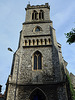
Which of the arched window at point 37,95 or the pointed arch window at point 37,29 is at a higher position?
the pointed arch window at point 37,29

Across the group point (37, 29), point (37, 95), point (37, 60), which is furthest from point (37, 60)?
point (37, 29)

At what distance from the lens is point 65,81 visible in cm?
1156

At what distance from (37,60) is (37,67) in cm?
107

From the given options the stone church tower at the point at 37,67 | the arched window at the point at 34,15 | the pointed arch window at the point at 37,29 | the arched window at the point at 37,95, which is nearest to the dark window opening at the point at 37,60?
the stone church tower at the point at 37,67

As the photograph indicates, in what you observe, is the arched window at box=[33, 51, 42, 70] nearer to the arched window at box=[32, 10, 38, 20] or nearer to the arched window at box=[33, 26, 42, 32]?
the arched window at box=[33, 26, 42, 32]

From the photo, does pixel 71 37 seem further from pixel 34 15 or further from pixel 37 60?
pixel 34 15

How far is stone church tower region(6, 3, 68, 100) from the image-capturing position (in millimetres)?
11734

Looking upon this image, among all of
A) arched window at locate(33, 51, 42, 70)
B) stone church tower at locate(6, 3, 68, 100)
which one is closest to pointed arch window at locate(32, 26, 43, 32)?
stone church tower at locate(6, 3, 68, 100)

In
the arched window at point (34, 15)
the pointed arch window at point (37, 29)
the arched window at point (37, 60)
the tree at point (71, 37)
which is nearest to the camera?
the tree at point (71, 37)

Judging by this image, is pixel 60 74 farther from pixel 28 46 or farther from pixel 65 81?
pixel 28 46

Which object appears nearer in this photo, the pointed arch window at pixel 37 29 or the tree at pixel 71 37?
the tree at pixel 71 37

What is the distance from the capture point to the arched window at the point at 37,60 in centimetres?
1414

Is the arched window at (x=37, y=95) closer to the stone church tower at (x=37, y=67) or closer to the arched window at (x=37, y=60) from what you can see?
the stone church tower at (x=37, y=67)

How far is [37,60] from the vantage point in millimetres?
14789
